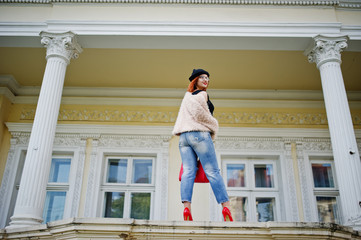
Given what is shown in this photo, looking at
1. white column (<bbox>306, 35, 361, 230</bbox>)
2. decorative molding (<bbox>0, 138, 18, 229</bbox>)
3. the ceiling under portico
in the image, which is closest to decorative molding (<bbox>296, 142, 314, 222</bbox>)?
the ceiling under portico

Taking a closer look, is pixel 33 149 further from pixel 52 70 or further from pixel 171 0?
pixel 171 0

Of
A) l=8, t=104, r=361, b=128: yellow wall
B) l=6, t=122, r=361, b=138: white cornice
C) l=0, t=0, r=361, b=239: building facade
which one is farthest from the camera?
l=8, t=104, r=361, b=128: yellow wall

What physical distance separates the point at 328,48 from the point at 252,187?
126 inches

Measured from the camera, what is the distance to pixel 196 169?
3604 millimetres

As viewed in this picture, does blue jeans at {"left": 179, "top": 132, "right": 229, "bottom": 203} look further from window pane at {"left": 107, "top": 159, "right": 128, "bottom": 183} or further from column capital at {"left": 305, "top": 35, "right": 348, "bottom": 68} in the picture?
window pane at {"left": 107, "top": 159, "right": 128, "bottom": 183}

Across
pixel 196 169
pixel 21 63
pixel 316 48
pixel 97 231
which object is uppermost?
pixel 21 63

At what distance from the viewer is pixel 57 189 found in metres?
7.59

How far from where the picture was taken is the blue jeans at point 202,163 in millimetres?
3434

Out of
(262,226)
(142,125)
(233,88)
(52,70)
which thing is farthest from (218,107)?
(262,226)

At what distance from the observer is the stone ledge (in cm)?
312

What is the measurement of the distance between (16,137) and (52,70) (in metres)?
2.92

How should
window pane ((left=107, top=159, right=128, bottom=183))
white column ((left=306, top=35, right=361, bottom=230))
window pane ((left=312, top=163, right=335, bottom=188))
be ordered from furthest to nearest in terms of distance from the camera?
1. window pane ((left=107, top=159, right=128, bottom=183))
2. window pane ((left=312, top=163, right=335, bottom=188))
3. white column ((left=306, top=35, right=361, bottom=230))

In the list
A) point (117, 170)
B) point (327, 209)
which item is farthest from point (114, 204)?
point (327, 209)

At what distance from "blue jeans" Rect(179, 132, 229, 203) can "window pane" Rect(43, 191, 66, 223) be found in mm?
4689
